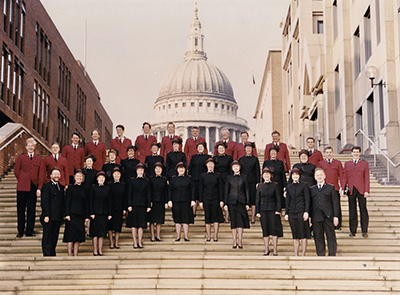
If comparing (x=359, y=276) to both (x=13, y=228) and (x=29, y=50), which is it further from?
(x=29, y=50)

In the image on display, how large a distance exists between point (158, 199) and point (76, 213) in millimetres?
1903

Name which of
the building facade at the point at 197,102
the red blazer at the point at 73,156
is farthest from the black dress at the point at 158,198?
the building facade at the point at 197,102

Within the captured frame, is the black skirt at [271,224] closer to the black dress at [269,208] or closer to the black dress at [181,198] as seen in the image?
the black dress at [269,208]

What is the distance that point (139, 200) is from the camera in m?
13.7

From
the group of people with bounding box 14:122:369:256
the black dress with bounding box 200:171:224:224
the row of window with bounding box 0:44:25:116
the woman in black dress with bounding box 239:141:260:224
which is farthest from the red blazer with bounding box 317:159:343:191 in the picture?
the row of window with bounding box 0:44:25:116

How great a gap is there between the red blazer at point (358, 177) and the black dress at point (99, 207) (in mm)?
5426

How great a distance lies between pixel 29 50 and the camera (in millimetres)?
30531

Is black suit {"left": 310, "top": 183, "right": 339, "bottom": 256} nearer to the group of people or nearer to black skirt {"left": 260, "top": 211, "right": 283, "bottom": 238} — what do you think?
the group of people

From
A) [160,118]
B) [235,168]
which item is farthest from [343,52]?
[160,118]

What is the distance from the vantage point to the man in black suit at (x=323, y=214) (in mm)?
12249

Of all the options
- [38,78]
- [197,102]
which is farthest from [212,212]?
[197,102]

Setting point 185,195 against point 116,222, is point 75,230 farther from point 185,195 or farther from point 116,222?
point 185,195

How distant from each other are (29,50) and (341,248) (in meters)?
21.8

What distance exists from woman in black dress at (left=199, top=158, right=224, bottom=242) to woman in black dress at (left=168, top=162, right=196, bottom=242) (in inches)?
10.8
